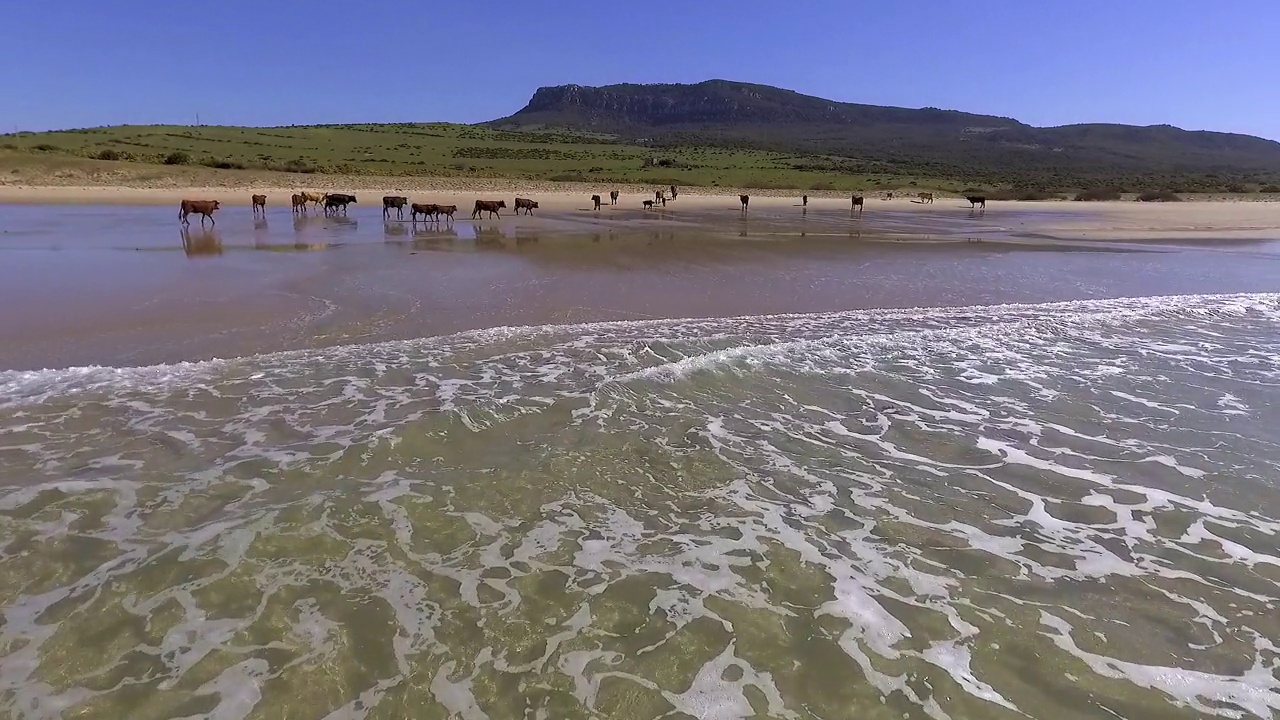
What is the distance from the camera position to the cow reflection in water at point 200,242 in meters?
15.7

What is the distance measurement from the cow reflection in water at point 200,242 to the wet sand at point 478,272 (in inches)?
3.7

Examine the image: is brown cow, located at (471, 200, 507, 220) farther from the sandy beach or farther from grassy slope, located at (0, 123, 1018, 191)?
grassy slope, located at (0, 123, 1018, 191)

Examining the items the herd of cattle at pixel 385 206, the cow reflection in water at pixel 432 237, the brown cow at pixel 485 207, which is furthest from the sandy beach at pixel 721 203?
the cow reflection in water at pixel 432 237

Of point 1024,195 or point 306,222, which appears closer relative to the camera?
point 306,222

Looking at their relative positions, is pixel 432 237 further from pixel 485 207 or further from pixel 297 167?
pixel 297 167

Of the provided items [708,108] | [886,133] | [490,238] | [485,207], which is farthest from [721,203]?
[708,108]

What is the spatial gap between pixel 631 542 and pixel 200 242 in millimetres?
17346

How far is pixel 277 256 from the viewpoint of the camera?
610 inches

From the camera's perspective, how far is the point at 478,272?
1387cm

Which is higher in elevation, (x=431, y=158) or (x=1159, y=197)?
(x=431, y=158)

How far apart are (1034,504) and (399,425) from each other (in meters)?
4.76

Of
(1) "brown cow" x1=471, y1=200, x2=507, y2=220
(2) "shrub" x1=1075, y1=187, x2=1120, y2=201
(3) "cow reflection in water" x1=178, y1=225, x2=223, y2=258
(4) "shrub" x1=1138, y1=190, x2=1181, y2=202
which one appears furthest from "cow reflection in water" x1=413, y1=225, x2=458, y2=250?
(4) "shrub" x1=1138, y1=190, x2=1181, y2=202

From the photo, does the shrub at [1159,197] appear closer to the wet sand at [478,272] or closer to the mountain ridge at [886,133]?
the mountain ridge at [886,133]

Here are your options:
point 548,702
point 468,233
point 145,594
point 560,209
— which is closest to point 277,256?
point 468,233
